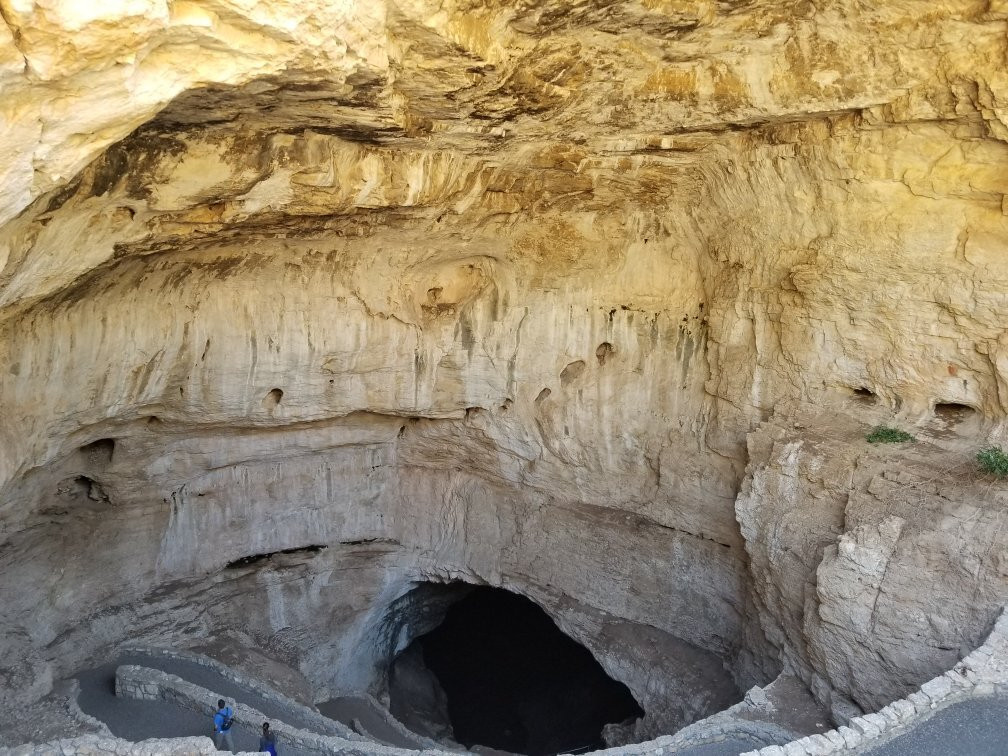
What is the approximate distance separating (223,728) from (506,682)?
7.59m

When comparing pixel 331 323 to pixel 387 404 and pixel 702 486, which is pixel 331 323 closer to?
pixel 387 404

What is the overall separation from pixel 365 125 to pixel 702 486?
6840mm

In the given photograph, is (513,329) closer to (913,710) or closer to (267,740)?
(267,740)

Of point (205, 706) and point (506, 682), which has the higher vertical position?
point (205, 706)

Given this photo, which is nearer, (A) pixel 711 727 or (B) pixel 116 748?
(B) pixel 116 748

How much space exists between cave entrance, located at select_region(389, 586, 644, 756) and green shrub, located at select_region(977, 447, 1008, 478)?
290 inches

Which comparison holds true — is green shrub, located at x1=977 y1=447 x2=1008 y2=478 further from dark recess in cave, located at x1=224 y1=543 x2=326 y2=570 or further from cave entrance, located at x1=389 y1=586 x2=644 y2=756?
dark recess in cave, located at x1=224 y1=543 x2=326 y2=570

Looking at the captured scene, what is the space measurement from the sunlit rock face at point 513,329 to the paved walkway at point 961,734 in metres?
0.91

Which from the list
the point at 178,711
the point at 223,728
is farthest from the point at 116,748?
the point at 178,711

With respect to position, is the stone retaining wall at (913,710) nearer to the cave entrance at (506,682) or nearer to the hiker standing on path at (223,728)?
the hiker standing on path at (223,728)

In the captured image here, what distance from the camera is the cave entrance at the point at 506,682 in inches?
551

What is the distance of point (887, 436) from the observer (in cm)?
864

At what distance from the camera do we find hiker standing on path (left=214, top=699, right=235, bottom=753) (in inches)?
341

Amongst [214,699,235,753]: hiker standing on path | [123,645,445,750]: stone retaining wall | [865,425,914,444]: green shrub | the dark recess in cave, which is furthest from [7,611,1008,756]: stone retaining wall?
the dark recess in cave
